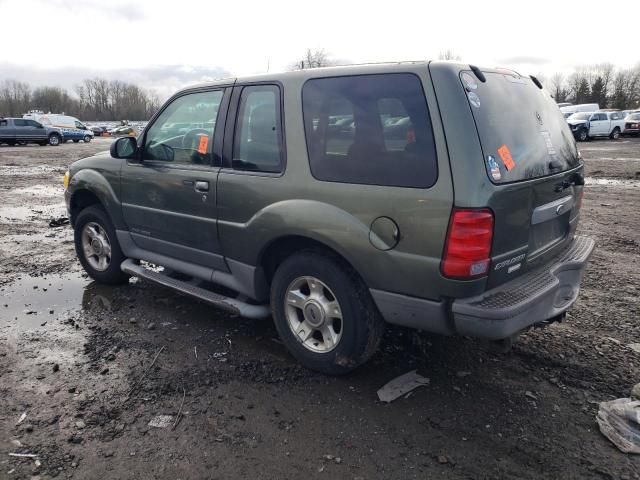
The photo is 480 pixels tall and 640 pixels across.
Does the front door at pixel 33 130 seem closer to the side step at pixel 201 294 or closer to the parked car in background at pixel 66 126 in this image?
the parked car in background at pixel 66 126

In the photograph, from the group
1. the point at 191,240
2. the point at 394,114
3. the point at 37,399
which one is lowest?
the point at 37,399

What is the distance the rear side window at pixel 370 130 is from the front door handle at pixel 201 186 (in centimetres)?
98

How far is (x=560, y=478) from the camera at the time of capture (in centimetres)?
246

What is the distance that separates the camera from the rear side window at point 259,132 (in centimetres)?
338

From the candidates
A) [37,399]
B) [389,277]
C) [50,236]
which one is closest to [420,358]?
[389,277]

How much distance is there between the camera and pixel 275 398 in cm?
317

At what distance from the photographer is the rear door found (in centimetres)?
266

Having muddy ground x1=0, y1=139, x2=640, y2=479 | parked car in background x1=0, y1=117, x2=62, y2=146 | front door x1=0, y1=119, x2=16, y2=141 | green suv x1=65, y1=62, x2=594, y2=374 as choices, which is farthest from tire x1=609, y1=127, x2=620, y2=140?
front door x1=0, y1=119, x2=16, y2=141

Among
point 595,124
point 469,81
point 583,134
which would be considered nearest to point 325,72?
point 469,81

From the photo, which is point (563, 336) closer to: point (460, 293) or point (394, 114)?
point (460, 293)

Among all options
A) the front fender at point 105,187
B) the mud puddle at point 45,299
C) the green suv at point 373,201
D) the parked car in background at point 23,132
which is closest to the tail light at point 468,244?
the green suv at point 373,201

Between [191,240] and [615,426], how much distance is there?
3155 mm

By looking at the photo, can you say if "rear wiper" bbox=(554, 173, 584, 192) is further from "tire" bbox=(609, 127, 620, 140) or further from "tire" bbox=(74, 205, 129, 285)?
"tire" bbox=(609, 127, 620, 140)

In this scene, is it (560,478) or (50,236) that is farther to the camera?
(50,236)
